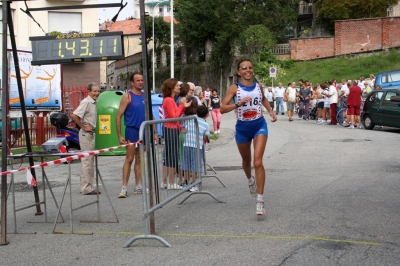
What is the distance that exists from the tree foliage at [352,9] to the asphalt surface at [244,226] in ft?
135

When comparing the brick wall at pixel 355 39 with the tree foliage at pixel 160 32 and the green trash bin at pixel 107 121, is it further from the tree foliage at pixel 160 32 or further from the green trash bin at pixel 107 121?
the green trash bin at pixel 107 121

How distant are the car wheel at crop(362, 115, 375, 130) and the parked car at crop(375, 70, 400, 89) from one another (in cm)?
467

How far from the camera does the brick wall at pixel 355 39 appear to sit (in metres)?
46.8

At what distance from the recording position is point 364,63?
4306cm

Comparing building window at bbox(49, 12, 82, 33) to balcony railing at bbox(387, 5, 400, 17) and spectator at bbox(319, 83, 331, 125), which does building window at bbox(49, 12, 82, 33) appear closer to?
spectator at bbox(319, 83, 331, 125)

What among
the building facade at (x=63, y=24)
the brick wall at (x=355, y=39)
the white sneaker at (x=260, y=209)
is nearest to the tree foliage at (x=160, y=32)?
the brick wall at (x=355, y=39)

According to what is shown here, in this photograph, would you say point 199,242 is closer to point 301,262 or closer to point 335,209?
point 301,262

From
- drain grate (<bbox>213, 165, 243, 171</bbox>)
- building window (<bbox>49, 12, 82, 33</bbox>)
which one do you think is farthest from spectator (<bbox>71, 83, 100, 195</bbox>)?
building window (<bbox>49, 12, 82, 33</bbox>)

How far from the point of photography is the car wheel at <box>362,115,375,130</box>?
76.6 feet

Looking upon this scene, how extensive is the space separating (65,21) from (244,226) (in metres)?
29.2

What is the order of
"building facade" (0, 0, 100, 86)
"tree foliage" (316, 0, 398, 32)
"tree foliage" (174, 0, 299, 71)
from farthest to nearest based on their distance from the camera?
"tree foliage" (174, 0, 299, 71) → "tree foliage" (316, 0, 398, 32) → "building facade" (0, 0, 100, 86)

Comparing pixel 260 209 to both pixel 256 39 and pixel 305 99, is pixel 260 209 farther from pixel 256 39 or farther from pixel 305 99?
pixel 256 39

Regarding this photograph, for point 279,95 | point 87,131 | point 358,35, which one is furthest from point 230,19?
point 87,131

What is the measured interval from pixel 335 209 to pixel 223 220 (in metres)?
1.57
